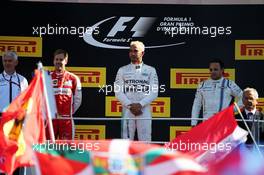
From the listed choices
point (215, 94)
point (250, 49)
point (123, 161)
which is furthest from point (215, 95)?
point (123, 161)

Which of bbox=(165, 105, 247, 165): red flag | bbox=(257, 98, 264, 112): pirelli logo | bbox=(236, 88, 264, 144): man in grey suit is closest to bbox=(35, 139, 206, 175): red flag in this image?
bbox=(165, 105, 247, 165): red flag

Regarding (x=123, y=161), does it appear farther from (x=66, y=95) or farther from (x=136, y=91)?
(x=136, y=91)

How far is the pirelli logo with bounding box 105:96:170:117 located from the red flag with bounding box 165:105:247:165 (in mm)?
3901

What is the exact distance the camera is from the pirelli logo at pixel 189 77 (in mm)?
14695

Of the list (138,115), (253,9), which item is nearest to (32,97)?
(138,115)

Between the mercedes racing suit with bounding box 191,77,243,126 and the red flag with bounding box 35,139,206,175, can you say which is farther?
the mercedes racing suit with bounding box 191,77,243,126

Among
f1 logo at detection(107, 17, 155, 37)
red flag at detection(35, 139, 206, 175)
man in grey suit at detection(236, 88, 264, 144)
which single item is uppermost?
f1 logo at detection(107, 17, 155, 37)

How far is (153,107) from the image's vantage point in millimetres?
14641

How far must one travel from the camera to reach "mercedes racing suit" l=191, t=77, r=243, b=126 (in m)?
13.3

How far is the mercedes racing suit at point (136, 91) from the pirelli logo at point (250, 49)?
2.10m

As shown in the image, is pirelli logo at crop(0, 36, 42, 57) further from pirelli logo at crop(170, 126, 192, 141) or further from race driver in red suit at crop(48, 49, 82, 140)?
pirelli logo at crop(170, 126, 192, 141)

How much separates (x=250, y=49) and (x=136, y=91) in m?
2.44

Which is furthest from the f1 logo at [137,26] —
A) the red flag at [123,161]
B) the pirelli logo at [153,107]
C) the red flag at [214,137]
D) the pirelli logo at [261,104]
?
the red flag at [123,161]

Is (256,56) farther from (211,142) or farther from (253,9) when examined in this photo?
(211,142)
